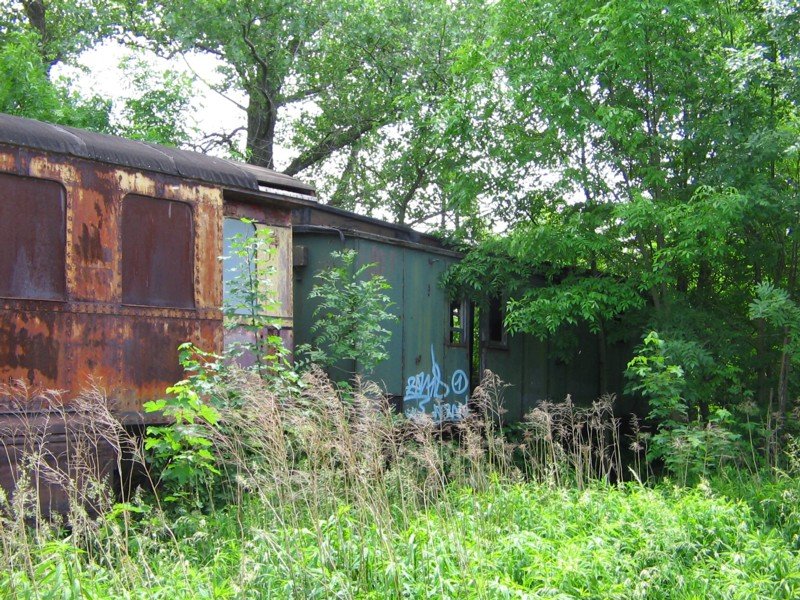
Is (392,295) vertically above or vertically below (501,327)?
above

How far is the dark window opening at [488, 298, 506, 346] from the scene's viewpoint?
13586mm

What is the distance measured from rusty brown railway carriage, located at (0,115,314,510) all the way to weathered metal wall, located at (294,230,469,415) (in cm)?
226

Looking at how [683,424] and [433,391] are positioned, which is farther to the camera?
[433,391]

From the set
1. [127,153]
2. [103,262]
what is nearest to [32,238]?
[103,262]

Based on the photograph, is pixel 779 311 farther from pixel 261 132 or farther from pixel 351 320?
pixel 261 132

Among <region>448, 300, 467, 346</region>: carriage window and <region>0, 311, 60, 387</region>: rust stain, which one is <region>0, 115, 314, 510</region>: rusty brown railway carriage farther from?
<region>448, 300, 467, 346</region>: carriage window

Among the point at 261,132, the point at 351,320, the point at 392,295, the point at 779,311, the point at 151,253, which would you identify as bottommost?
the point at 351,320

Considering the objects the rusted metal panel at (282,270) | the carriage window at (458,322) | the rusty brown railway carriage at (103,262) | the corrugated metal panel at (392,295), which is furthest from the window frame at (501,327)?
the rusty brown railway carriage at (103,262)

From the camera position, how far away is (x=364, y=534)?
531 cm

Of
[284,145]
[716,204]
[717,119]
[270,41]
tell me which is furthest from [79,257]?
[284,145]

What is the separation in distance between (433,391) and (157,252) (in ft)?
17.0

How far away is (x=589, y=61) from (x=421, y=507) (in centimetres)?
675

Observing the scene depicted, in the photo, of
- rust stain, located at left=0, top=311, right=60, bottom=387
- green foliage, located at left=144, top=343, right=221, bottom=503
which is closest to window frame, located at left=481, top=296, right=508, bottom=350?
green foliage, located at left=144, top=343, right=221, bottom=503

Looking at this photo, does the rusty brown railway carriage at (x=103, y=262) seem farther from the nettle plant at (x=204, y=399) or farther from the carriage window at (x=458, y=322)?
the carriage window at (x=458, y=322)
